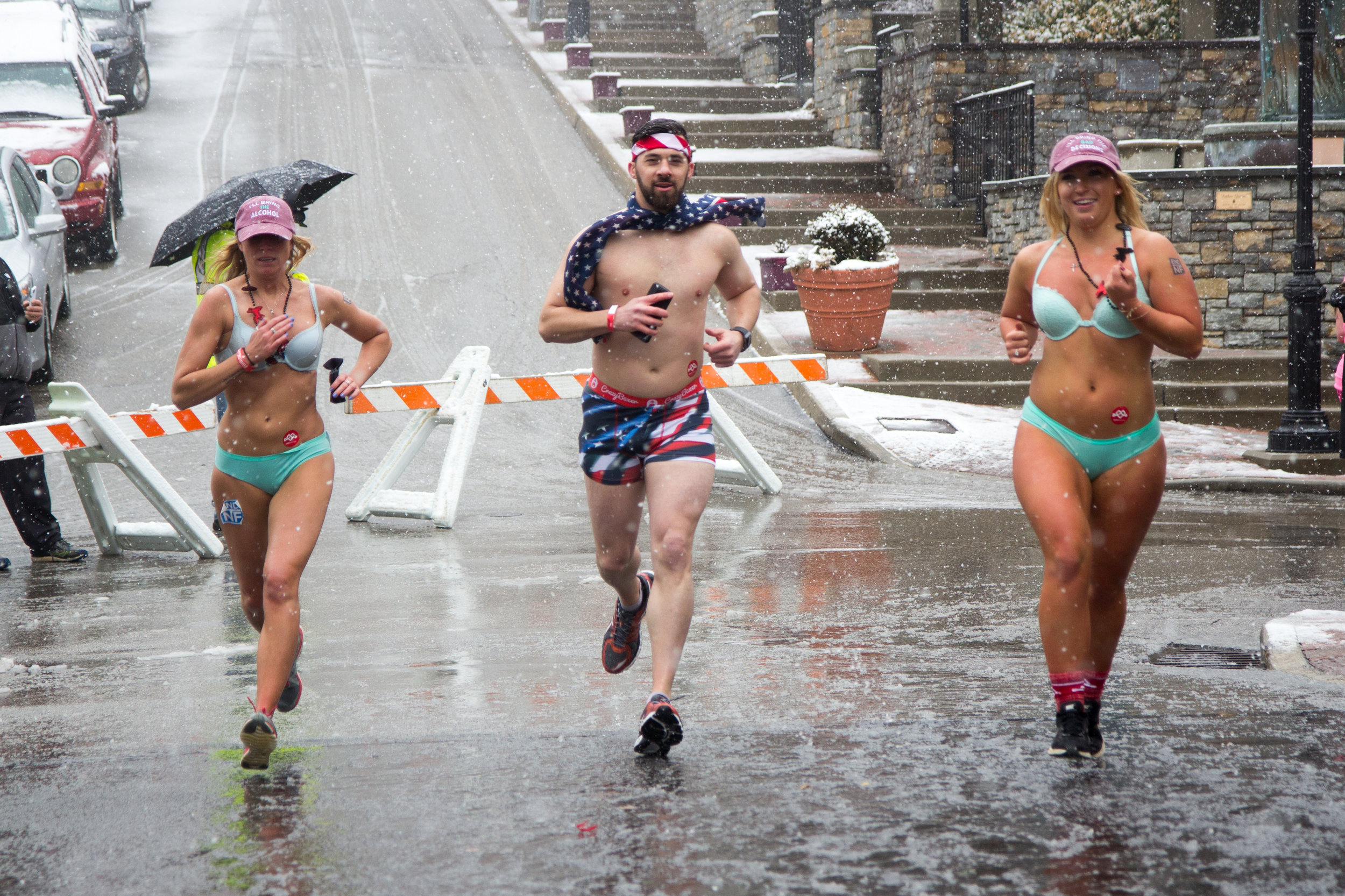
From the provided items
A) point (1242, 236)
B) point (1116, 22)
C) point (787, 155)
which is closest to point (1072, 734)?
point (1242, 236)

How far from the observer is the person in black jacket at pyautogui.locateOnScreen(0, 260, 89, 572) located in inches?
318

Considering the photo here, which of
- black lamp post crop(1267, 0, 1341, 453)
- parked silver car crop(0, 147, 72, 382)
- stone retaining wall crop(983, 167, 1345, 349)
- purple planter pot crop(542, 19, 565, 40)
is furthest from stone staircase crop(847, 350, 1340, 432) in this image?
purple planter pot crop(542, 19, 565, 40)

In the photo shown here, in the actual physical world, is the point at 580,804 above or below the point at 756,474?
above

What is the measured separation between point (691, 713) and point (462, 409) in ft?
16.6

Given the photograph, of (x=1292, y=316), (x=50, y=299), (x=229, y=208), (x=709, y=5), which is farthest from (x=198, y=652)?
(x=709, y=5)

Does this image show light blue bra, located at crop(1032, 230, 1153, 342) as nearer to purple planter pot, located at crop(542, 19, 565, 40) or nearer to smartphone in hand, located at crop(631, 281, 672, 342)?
smartphone in hand, located at crop(631, 281, 672, 342)

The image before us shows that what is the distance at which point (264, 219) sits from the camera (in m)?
4.78

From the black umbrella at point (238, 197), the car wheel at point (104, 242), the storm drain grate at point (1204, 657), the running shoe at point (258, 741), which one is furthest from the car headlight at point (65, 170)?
the storm drain grate at point (1204, 657)

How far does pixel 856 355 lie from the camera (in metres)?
14.5

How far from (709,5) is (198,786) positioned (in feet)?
88.4

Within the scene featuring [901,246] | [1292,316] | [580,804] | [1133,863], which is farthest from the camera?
[901,246]

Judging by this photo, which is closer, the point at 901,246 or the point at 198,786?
the point at 198,786

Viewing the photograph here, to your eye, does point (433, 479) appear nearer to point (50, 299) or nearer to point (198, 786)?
point (50, 299)

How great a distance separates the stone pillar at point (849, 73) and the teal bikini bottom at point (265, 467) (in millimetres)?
18060
